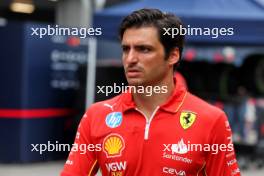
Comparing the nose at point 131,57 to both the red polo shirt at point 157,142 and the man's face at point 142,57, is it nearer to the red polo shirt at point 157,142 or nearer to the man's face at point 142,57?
the man's face at point 142,57

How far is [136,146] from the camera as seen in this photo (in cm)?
304

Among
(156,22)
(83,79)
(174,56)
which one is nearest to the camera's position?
(156,22)

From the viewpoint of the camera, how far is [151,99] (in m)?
3.15

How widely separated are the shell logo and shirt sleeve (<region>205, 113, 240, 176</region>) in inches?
15.6

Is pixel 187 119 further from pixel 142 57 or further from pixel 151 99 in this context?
pixel 142 57

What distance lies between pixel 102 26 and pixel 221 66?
2881mm

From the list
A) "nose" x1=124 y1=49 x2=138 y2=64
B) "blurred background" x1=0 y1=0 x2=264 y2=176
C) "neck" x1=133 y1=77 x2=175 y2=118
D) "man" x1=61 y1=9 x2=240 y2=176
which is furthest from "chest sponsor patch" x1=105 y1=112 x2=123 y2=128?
"blurred background" x1=0 y1=0 x2=264 y2=176

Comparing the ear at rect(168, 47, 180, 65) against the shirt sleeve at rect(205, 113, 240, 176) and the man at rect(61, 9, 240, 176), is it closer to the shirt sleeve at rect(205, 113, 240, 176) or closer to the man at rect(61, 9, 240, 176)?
the man at rect(61, 9, 240, 176)

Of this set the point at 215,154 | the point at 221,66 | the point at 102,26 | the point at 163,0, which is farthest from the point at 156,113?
the point at 221,66

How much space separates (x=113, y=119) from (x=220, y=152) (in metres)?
0.51

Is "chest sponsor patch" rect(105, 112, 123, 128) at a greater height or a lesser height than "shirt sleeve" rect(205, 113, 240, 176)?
greater

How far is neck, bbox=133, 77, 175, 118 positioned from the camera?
10.3ft

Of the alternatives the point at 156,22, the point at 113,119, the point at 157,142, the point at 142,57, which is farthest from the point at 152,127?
the point at 156,22

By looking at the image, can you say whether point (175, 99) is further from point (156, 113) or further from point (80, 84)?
point (80, 84)
